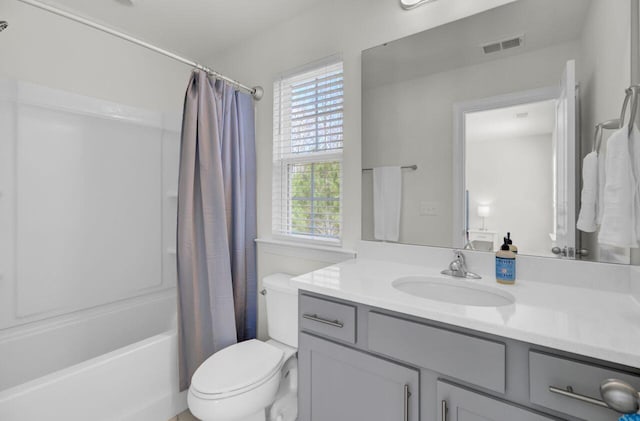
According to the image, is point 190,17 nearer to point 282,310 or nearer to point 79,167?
point 79,167

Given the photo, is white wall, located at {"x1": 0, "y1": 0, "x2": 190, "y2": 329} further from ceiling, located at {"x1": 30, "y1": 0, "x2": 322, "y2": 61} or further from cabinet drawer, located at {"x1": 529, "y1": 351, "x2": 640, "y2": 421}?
cabinet drawer, located at {"x1": 529, "y1": 351, "x2": 640, "y2": 421}

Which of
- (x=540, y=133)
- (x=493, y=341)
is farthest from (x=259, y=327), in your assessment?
(x=540, y=133)

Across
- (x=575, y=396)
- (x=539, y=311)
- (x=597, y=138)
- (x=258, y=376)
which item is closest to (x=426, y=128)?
(x=597, y=138)

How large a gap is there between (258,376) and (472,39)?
1.82 meters

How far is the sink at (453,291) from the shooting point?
1.14 meters

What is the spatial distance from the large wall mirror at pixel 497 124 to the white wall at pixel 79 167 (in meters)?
1.71

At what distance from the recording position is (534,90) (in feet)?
3.93

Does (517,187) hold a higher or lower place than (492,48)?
lower

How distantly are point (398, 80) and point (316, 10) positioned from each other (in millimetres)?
775

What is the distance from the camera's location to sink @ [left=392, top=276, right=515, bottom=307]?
3.73 ft

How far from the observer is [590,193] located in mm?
1057

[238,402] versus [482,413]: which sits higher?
[482,413]

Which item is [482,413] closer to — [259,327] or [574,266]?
[574,266]

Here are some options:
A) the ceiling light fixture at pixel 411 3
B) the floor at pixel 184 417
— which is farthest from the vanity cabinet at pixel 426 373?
the ceiling light fixture at pixel 411 3
